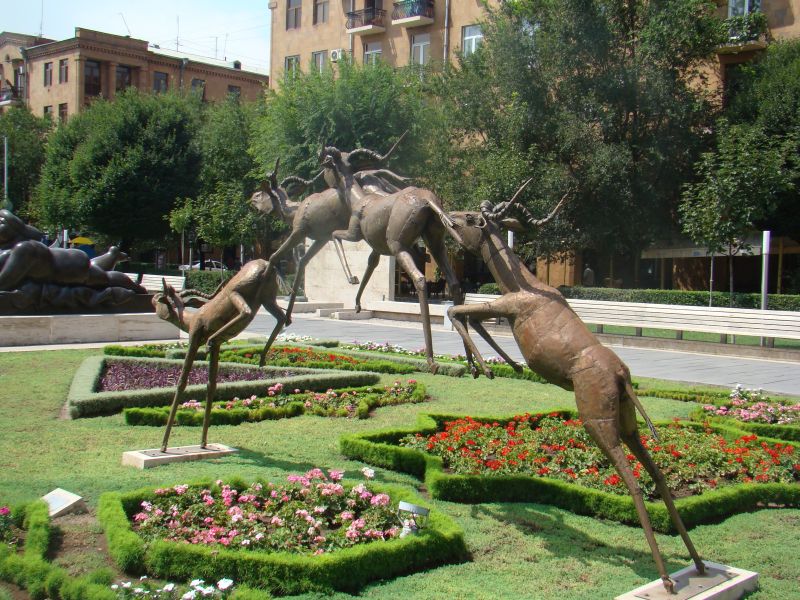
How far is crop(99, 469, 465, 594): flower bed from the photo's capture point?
5.55 m

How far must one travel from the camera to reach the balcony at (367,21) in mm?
40969

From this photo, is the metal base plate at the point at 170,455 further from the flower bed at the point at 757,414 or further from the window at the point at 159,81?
the window at the point at 159,81

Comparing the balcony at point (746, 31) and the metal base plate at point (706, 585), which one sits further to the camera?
the balcony at point (746, 31)

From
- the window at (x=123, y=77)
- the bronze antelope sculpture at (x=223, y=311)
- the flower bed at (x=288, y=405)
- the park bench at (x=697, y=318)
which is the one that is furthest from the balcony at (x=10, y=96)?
the bronze antelope sculpture at (x=223, y=311)

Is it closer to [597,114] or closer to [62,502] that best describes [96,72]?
[597,114]

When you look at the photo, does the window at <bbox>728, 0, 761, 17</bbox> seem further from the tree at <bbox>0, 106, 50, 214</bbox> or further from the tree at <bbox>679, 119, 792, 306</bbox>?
the tree at <bbox>0, 106, 50, 214</bbox>

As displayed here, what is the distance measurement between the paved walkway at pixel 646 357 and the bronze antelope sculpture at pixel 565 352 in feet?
30.4

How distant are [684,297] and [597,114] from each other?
6.95 meters

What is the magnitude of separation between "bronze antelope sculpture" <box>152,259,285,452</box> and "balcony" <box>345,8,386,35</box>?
34733 mm

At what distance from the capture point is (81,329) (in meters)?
19.0

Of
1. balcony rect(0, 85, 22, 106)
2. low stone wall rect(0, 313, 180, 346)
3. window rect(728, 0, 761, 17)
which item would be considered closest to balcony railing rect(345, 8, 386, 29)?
window rect(728, 0, 761, 17)

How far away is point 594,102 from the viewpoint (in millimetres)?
27812

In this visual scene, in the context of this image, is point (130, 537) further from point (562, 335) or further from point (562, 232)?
point (562, 232)

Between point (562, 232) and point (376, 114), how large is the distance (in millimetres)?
8574
